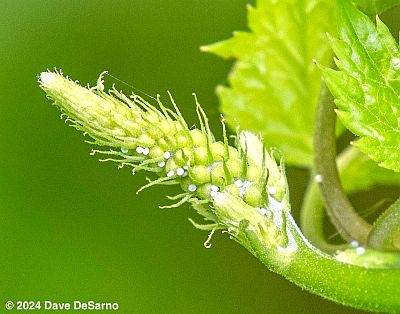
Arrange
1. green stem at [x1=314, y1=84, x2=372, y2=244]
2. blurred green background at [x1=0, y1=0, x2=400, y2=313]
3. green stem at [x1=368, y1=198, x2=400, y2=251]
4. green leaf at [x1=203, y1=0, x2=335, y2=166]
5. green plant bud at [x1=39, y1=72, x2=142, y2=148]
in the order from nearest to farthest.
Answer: green plant bud at [x1=39, y1=72, x2=142, y2=148]
green stem at [x1=368, y1=198, x2=400, y2=251]
green stem at [x1=314, y1=84, x2=372, y2=244]
green leaf at [x1=203, y1=0, x2=335, y2=166]
blurred green background at [x1=0, y1=0, x2=400, y2=313]

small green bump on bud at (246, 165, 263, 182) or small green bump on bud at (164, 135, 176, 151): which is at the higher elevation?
small green bump on bud at (164, 135, 176, 151)

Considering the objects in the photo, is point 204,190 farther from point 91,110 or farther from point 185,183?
point 91,110

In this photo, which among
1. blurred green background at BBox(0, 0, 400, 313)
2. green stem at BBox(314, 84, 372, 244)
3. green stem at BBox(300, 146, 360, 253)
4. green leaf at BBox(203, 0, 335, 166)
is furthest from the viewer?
blurred green background at BBox(0, 0, 400, 313)

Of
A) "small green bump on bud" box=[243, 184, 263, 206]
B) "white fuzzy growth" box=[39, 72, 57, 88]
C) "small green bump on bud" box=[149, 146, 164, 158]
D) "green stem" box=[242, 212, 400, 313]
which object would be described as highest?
"white fuzzy growth" box=[39, 72, 57, 88]

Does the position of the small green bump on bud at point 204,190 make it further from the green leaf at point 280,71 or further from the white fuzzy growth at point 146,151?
the green leaf at point 280,71

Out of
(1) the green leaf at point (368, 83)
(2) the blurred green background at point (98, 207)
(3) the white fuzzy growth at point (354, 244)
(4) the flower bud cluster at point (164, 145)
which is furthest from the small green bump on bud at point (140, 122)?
(2) the blurred green background at point (98, 207)

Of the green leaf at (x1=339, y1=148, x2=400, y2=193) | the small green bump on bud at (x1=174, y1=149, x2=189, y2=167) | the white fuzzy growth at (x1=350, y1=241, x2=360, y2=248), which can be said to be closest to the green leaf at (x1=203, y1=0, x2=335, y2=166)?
the green leaf at (x1=339, y1=148, x2=400, y2=193)

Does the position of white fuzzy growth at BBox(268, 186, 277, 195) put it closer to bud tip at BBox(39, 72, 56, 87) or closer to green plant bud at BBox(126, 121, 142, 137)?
green plant bud at BBox(126, 121, 142, 137)
